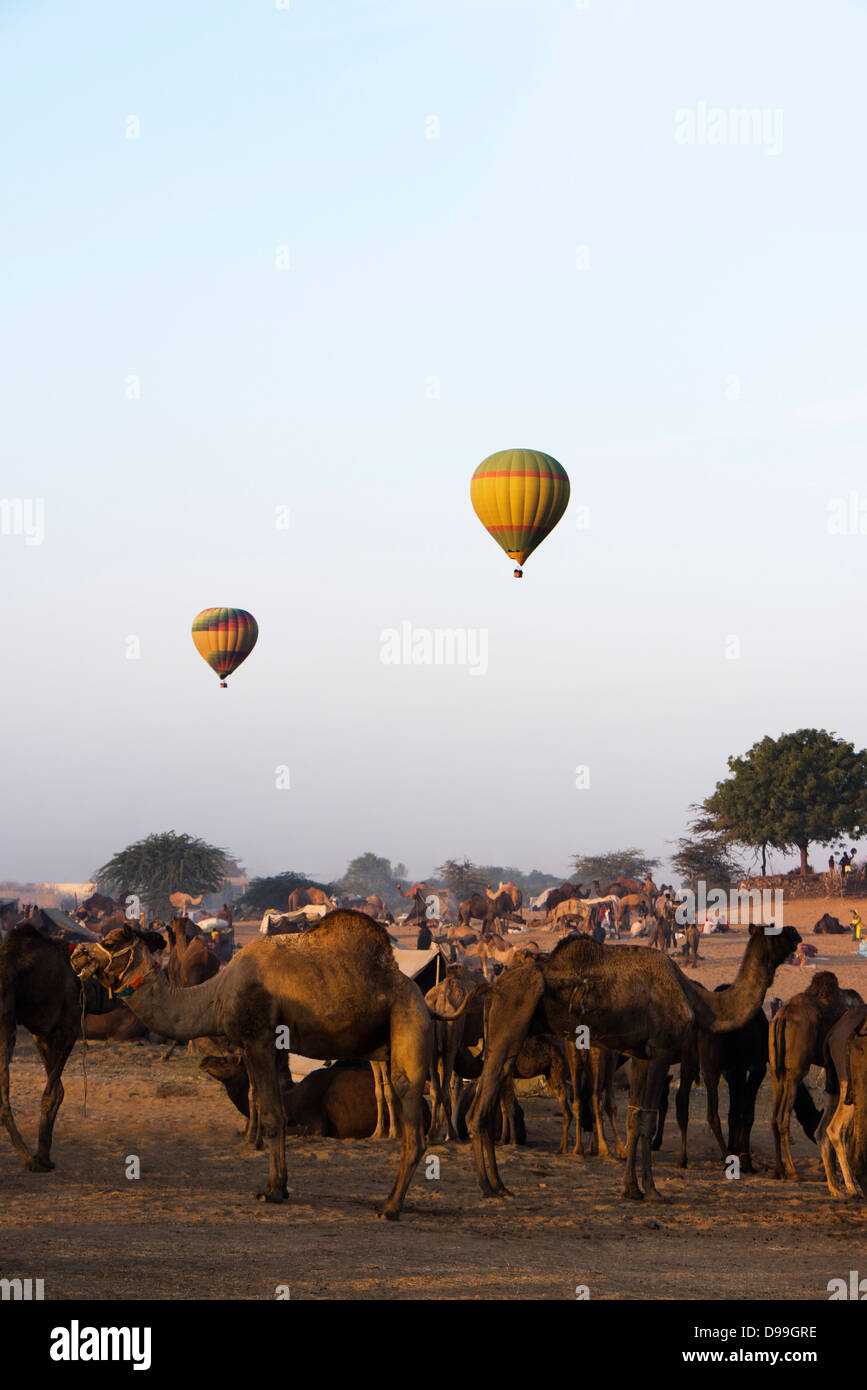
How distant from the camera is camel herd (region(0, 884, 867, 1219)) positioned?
13.8 m

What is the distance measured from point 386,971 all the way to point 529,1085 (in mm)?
11134

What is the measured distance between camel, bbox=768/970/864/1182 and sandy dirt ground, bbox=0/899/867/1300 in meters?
0.56

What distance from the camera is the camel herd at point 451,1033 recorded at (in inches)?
544

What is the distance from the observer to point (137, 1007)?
14.4 meters

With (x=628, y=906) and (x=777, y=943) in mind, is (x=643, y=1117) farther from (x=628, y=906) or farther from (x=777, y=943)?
(x=628, y=906)

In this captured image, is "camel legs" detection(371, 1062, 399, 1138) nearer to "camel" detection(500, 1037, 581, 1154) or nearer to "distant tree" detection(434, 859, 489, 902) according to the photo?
"camel" detection(500, 1037, 581, 1154)

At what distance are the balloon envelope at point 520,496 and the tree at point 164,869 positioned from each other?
64.6m

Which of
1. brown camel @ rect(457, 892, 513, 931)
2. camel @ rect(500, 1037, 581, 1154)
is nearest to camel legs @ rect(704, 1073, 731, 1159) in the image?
camel @ rect(500, 1037, 581, 1154)

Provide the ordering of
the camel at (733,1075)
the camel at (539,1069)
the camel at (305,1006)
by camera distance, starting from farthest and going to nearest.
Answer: the camel at (539,1069)
the camel at (733,1075)
the camel at (305,1006)

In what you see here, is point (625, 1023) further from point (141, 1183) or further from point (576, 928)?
point (576, 928)

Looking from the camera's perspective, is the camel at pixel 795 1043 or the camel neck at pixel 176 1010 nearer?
the camel neck at pixel 176 1010

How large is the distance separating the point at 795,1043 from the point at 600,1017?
2970 mm

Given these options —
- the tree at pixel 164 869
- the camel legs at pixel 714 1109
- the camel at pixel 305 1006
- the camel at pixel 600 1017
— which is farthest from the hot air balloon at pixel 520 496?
the tree at pixel 164 869

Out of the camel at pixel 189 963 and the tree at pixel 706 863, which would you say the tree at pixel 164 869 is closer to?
the tree at pixel 706 863
